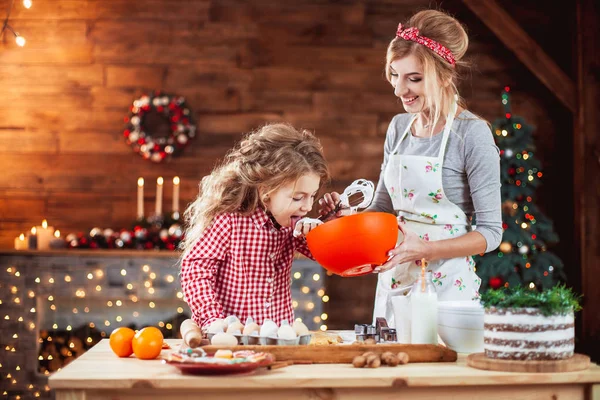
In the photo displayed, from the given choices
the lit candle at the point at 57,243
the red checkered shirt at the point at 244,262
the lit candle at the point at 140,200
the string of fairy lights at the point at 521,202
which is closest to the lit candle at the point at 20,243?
the lit candle at the point at 57,243

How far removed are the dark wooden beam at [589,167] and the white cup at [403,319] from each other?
12.6 feet

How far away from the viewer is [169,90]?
5.67m

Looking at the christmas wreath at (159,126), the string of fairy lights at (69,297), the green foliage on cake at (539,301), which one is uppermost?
the christmas wreath at (159,126)

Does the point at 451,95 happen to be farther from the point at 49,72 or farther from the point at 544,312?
the point at 49,72

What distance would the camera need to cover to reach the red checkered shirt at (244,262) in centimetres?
221

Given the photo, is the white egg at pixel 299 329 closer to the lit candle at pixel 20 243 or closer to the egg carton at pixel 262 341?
the egg carton at pixel 262 341

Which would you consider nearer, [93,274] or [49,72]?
[93,274]

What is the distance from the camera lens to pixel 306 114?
5.72m

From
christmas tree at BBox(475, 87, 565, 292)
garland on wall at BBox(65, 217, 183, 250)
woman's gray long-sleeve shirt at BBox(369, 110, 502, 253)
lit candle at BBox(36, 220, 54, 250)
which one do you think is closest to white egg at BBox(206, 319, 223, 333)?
woman's gray long-sleeve shirt at BBox(369, 110, 502, 253)

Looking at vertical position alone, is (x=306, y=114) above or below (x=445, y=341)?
above

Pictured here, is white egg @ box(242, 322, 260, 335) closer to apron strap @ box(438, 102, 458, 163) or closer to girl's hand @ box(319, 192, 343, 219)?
girl's hand @ box(319, 192, 343, 219)

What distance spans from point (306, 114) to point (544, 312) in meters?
4.16

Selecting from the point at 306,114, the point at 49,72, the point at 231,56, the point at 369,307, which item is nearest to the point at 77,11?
the point at 49,72

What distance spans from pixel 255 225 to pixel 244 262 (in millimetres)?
110
